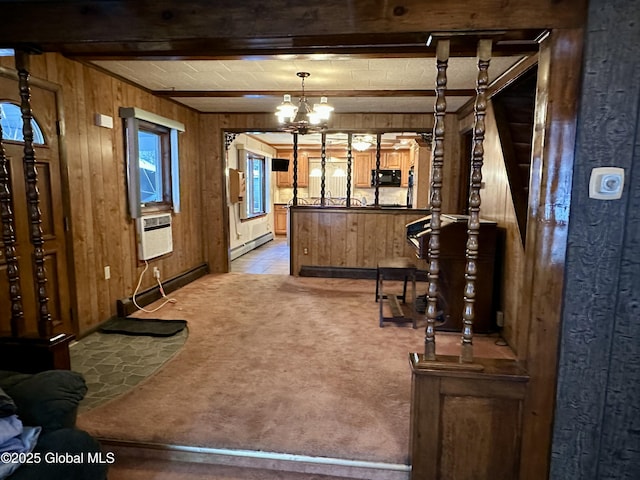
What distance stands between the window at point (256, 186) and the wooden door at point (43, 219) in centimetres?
512

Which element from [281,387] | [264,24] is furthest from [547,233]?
[281,387]

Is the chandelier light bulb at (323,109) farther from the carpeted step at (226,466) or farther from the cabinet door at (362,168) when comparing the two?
the cabinet door at (362,168)

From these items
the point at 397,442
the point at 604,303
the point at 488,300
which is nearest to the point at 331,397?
the point at 397,442

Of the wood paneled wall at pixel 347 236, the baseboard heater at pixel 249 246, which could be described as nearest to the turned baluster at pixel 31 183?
the wood paneled wall at pixel 347 236

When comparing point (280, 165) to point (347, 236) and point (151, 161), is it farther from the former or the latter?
point (151, 161)

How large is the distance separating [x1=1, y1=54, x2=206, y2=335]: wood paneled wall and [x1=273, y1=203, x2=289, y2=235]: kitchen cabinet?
6.21m

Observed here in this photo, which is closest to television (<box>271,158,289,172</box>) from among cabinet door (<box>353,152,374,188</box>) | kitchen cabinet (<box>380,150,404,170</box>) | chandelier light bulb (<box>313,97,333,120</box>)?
cabinet door (<box>353,152,374,188</box>)

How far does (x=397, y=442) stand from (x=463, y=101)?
3853mm

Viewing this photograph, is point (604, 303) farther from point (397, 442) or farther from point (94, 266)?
point (94, 266)

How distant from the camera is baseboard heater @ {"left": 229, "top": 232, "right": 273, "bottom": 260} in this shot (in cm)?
728

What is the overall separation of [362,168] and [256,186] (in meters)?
2.84

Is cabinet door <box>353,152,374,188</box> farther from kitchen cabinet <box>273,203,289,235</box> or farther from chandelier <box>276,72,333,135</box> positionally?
chandelier <box>276,72,333,135</box>

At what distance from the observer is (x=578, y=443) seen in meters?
1.66

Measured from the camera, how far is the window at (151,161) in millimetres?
3920
